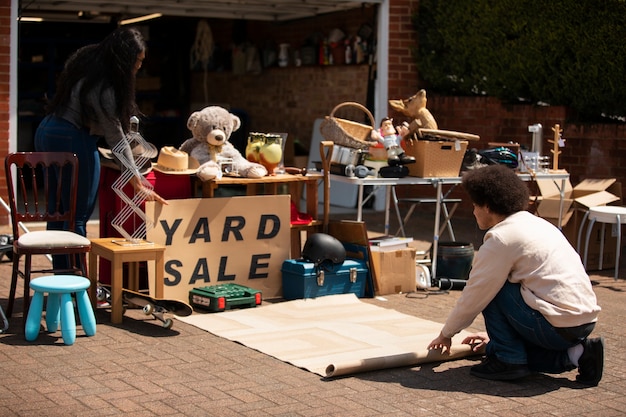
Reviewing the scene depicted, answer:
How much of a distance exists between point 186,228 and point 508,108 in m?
5.88

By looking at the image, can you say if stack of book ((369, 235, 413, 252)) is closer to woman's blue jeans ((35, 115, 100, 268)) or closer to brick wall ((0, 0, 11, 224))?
woman's blue jeans ((35, 115, 100, 268))

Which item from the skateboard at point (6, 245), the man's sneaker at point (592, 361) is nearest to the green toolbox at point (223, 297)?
Answer: the skateboard at point (6, 245)

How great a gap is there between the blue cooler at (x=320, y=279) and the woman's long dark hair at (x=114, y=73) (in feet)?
5.54

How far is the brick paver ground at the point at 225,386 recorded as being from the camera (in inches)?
195

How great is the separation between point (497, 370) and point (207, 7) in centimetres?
926

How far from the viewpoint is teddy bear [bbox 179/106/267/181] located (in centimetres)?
777

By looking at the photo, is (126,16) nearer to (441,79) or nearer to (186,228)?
(441,79)

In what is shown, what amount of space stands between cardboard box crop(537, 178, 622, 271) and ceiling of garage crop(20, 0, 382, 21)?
166 inches

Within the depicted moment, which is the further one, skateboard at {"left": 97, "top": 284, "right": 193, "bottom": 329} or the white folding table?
the white folding table

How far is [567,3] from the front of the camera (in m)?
10.9

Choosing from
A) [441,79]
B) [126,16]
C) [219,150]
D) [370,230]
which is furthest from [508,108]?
[126,16]

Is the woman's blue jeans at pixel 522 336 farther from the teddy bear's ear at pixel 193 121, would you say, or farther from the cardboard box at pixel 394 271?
the teddy bear's ear at pixel 193 121

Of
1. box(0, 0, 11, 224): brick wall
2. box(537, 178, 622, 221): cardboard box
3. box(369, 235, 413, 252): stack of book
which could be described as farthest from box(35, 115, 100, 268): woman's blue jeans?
box(537, 178, 622, 221): cardboard box

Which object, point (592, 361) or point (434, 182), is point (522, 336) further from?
point (434, 182)
